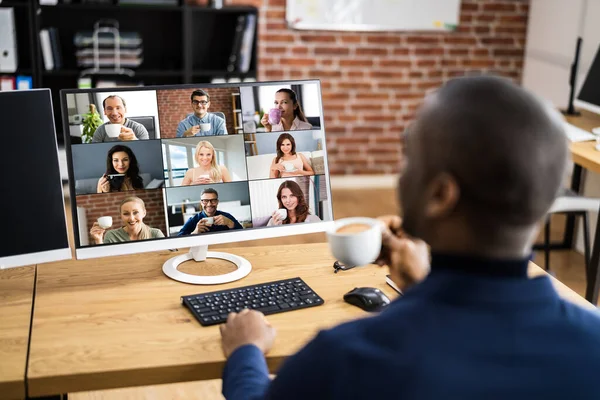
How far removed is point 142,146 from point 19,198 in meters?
0.29

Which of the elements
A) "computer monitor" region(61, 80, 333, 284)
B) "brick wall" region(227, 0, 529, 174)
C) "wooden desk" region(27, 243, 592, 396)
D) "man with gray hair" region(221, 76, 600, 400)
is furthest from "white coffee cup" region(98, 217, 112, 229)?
"brick wall" region(227, 0, 529, 174)

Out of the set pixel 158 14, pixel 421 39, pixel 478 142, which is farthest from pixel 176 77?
pixel 478 142

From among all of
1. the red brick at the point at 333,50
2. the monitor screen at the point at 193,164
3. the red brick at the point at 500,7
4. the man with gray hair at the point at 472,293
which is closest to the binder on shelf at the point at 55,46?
the red brick at the point at 333,50

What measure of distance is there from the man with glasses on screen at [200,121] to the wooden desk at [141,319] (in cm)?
36

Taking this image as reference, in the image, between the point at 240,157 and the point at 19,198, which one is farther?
the point at 240,157

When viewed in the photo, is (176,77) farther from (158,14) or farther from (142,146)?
(142,146)

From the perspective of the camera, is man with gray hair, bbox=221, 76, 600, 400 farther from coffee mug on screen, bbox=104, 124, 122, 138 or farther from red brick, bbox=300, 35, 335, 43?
red brick, bbox=300, 35, 335, 43

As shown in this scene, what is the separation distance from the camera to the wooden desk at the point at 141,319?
139 cm

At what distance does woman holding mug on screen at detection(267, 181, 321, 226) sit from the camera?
1832 mm

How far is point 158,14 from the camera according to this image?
4.89m

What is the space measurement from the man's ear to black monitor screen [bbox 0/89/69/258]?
3.31 feet

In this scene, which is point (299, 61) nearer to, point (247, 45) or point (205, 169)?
point (247, 45)

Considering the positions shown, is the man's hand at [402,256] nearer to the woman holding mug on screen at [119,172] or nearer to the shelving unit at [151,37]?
the woman holding mug on screen at [119,172]

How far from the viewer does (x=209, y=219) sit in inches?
70.0
